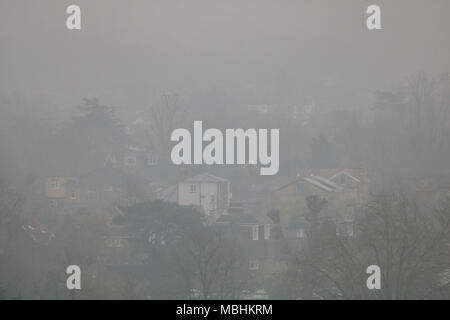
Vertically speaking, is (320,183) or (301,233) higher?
(320,183)

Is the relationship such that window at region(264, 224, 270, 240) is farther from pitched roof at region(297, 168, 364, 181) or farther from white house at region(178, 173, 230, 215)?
pitched roof at region(297, 168, 364, 181)

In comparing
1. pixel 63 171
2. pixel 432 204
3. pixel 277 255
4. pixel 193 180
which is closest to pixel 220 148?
pixel 193 180

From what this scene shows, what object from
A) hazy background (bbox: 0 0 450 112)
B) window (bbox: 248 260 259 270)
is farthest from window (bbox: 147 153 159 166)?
window (bbox: 248 260 259 270)

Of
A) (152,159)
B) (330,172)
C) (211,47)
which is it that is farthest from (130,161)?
(330,172)

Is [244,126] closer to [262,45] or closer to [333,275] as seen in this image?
[262,45]

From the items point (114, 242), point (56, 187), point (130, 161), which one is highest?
point (130, 161)

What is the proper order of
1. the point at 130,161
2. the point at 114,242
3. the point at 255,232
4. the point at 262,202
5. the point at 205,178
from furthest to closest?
the point at 130,161, the point at 262,202, the point at 255,232, the point at 205,178, the point at 114,242

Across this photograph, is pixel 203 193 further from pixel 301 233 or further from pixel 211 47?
pixel 211 47

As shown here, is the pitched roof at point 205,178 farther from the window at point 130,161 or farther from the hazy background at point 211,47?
the hazy background at point 211,47

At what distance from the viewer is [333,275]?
10.4 metres

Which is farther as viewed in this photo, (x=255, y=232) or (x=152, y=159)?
(x=152, y=159)

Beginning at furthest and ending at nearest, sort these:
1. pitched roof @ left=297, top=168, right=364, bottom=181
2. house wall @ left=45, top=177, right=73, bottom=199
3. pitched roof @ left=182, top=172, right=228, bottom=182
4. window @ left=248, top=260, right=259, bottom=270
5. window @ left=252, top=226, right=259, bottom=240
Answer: pitched roof @ left=297, top=168, right=364, bottom=181 → house wall @ left=45, top=177, right=73, bottom=199 → window @ left=252, top=226, right=259, bottom=240 → pitched roof @ left=182, top=172, right=228, bottom=182 → window @ left=248, top=260, right=259, bottom=270

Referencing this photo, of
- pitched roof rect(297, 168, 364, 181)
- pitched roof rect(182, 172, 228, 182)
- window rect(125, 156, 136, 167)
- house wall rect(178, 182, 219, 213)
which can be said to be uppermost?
window rect(125, 156, 136, 167)

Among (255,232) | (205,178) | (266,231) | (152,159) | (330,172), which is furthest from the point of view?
(152,159)
